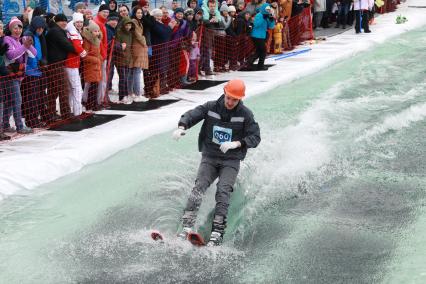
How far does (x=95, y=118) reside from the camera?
43.7ft

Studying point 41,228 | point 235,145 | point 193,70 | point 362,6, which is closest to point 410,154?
point 235,145

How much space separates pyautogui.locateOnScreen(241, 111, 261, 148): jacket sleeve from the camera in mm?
8109

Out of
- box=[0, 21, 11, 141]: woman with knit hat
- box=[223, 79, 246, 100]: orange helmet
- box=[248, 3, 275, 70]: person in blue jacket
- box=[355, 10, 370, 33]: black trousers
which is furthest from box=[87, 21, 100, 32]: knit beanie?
box=[355, 10, 370, 33]: black trousers

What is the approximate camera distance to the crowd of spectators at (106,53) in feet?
38.6

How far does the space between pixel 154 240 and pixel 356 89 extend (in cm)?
1106


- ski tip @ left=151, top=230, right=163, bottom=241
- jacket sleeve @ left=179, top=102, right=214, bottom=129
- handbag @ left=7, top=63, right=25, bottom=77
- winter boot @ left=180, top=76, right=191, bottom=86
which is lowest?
ski tip @ left=151, top=230, right=163, bottom=241

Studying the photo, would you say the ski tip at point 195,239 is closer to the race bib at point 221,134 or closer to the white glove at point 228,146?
the white glove at point 228,146

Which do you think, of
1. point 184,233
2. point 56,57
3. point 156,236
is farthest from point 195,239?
point 56,57

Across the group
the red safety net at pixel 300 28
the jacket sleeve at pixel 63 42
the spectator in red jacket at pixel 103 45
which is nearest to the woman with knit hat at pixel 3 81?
the jacket sleeve at pixel 63 42

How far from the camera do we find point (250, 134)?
26.9ft

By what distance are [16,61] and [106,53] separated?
271 centimetres

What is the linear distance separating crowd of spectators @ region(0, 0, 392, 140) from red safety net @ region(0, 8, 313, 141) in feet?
0.06

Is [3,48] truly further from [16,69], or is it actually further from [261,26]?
[261,26]

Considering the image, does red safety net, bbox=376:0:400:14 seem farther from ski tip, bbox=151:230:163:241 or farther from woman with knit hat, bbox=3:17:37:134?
ski tip, bbox=151:230:163:241
